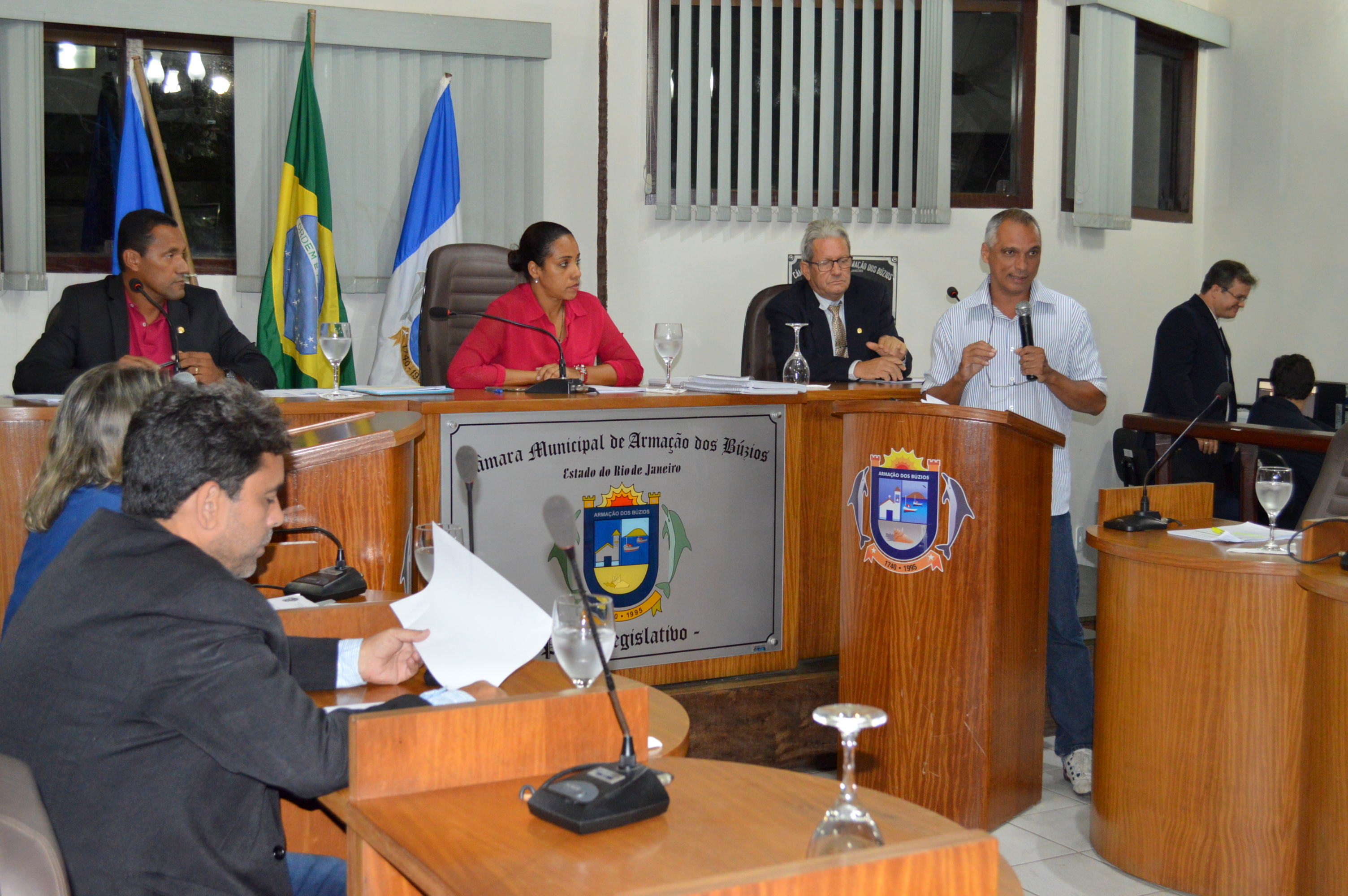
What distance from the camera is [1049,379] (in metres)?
3.37

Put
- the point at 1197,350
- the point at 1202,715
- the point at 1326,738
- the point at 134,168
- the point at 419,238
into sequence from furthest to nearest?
the point at 1197,350
the point at 419,238
the point at 134,168
the point at 1202,715
the point at 1326,738

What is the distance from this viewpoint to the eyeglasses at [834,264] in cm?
427

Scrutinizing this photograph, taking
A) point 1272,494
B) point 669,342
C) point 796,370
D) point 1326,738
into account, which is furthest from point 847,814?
point 796,370

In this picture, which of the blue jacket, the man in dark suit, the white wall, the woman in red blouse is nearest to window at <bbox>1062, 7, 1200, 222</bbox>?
the white wall

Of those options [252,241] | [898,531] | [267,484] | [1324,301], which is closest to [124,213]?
[252,241]

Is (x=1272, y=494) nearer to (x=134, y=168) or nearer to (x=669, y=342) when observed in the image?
(x=669, y=342)

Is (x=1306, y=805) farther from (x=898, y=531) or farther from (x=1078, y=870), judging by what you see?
(x=898, y=531)

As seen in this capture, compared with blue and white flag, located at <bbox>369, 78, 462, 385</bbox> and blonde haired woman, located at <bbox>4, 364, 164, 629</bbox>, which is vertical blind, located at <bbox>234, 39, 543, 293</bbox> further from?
blonde haired woman, located at <bbox>4, 364, 164, 629</bbox>

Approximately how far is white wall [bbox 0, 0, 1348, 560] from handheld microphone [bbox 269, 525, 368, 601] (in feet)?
11.0

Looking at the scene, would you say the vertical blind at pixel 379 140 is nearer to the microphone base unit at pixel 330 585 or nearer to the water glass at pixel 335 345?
the water glass at pixel 335 345

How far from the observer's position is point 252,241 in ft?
16.8

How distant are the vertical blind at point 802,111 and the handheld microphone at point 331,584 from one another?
3905 mm

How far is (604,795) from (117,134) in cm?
474

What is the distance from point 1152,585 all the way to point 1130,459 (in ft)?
8.52
